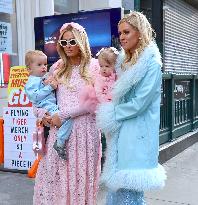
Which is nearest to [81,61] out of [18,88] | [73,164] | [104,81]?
[104,81]

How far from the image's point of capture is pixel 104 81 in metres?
3.02

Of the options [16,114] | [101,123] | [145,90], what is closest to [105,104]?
[101,123]

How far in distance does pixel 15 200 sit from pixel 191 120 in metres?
5.29

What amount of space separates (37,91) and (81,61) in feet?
1.35

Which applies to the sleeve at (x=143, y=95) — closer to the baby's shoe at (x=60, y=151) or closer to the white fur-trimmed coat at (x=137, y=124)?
the white fur-trimmed coat at (x=137, y=124)

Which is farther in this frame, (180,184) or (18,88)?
(18,88)

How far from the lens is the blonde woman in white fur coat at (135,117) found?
2.81 m

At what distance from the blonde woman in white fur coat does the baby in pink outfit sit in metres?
0.09

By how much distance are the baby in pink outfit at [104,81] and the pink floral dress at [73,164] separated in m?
0.09

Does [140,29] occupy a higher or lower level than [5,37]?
lower

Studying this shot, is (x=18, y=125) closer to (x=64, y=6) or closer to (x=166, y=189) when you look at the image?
(x=166, y=189)

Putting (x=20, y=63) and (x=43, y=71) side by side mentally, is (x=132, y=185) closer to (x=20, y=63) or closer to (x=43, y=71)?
(x=43, y=71)

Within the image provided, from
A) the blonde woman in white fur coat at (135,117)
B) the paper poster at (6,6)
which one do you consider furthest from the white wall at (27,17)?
the blonde woman in white fur coat at (135,117)

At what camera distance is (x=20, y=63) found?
720cm
